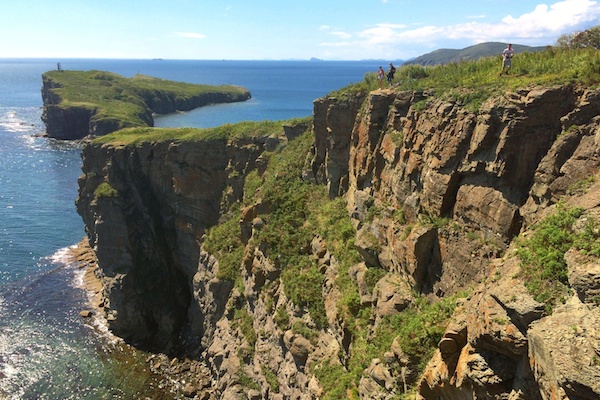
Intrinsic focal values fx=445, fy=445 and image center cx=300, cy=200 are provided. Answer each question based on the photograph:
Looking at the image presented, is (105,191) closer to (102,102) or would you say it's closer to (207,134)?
(207,134)

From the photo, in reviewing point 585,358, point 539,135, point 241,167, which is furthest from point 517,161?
point 241,167

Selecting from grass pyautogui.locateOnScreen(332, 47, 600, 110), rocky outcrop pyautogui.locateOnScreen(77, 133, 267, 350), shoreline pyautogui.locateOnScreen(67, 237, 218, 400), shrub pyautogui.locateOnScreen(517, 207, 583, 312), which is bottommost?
shoreline pyautogui.locateOnScreen(67, 237, 218, 400)

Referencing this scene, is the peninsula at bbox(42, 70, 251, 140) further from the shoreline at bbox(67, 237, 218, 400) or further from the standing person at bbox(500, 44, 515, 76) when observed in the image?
the standing person at bbox(500, 44, 515, 76)

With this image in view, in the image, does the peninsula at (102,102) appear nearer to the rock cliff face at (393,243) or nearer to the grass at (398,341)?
the rock cliff face at (393,243)

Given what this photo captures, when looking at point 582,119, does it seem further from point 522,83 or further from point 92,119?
point 92,119

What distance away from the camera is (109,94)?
543ft

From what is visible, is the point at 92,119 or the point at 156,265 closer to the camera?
the point at 156,265

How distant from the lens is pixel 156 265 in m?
54.8

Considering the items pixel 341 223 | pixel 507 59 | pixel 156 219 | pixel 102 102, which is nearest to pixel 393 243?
pixel 341 223

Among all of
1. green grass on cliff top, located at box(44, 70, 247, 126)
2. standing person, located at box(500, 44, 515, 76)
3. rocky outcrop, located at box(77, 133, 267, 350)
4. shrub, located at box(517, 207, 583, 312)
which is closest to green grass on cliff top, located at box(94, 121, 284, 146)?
rocky outcrop, located at box(77, 133, 267, 350)

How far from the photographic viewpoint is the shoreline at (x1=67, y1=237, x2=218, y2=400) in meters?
41.5

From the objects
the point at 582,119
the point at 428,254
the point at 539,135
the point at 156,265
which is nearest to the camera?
the point at 582,119

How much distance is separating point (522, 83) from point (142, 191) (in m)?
46.8

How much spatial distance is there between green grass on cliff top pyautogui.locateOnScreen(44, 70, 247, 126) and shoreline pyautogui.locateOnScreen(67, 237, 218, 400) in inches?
3192
